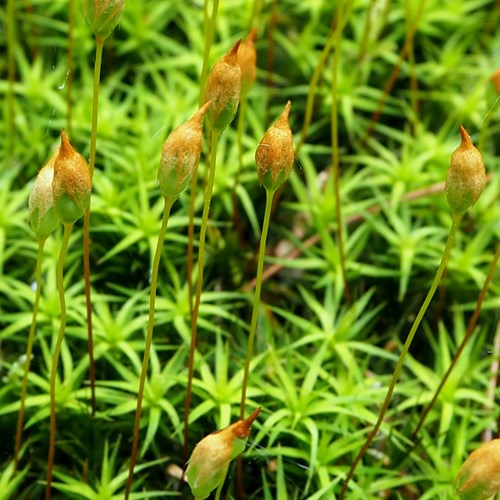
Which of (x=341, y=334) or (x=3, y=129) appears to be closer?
(x=341, y=334)

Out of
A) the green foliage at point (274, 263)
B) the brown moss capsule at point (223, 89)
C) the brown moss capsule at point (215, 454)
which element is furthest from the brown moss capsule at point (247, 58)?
the brown moss capsule at point (215, 454)

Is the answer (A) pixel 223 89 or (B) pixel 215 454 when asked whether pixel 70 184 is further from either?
(B) pixel 215 454

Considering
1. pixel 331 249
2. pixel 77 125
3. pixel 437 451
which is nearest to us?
pixel 437 451

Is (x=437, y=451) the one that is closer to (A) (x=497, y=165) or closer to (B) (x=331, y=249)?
(B) (x=331, y=249)

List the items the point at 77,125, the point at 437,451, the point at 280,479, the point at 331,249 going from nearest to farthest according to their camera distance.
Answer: the point at 280,479 → the point at 437,451 → the point at 331,249 → the point at 77,125

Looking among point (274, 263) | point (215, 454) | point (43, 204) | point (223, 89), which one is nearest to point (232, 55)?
point (223, 89)

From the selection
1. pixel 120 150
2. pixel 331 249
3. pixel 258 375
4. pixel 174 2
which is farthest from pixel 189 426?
pixel 174 2

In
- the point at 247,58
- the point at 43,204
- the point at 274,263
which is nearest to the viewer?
the point at 43,204
